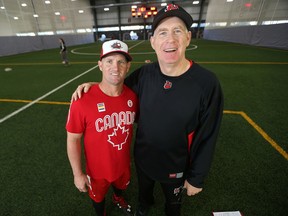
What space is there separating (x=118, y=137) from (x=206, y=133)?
A: 32.2 inches

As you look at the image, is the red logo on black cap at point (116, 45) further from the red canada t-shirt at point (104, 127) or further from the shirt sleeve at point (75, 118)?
the shirt sleeve at point (75, 118)

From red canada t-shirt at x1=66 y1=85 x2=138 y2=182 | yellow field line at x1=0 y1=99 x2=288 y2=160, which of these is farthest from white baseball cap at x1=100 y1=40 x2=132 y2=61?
yellow field line at x1=0 y1=99 x2=288 y2=160

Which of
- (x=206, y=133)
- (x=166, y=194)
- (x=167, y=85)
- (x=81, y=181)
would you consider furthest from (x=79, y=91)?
(x=166, y=194)

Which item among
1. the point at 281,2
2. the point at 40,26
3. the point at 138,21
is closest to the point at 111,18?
the point at 138,21

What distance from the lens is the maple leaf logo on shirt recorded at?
65.9 inches

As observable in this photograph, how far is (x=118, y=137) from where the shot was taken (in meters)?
1.71

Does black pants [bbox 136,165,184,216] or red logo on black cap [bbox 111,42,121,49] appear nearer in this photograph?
red logo on black cap [bbox 111,42,121,49]

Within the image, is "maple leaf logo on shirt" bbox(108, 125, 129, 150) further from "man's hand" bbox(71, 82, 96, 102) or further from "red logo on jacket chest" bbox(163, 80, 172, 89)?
"red logo on jacket chest" bbox(163, 80, 172, 89)

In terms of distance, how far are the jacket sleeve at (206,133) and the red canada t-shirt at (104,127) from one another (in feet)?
2.20

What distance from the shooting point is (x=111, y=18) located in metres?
39.8

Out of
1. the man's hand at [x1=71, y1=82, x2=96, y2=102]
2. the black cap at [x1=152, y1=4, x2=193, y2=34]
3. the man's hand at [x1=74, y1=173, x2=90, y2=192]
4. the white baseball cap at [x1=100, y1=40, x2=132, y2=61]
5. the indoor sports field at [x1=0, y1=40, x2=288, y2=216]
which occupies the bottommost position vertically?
the indoor sports field at [x1=0, y1=40, x2=288, y2=216]

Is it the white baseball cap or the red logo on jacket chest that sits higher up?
the white baseball cap

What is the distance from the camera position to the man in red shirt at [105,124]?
1.54 meters

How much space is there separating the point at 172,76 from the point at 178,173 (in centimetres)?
95
